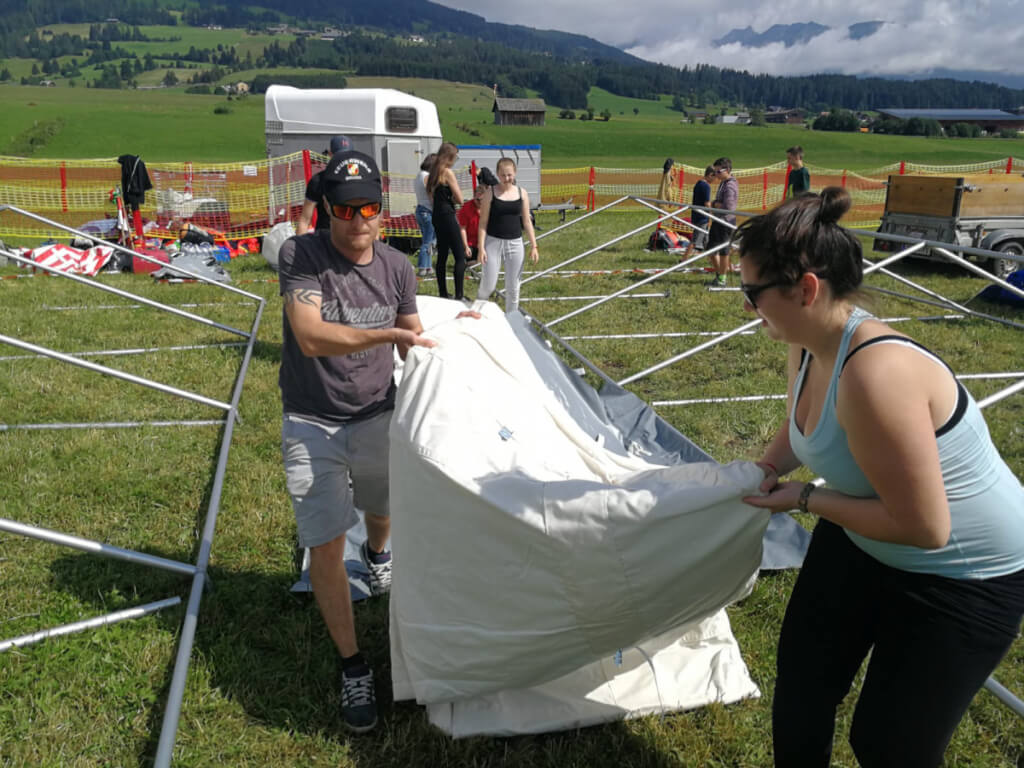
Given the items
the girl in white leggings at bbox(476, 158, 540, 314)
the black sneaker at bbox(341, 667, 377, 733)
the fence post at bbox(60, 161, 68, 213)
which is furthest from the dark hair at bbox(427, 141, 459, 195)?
the fence post at bbox(60, 161, 68, 213)

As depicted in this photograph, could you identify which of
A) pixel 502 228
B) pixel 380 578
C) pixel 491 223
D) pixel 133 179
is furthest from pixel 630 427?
pixel 133 179

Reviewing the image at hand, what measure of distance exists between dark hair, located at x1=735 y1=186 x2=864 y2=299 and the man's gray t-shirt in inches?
59.4

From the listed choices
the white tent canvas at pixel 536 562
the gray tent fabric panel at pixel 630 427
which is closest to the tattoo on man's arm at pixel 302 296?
the white tent canvas at pixel 536 562

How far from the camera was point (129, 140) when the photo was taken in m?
45.9

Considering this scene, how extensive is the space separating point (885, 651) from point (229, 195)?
19432 millimetres

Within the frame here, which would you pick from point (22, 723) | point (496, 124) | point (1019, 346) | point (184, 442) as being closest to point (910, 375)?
point (22, 723)

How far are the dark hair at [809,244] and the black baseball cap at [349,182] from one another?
1.45 m

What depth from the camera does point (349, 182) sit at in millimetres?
2582

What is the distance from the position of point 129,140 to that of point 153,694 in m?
51.1

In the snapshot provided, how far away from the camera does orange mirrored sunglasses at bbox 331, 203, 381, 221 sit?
260cm

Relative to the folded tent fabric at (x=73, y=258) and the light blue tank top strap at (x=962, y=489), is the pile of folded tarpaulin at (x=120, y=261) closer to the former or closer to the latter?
the folded tent fabric at (x=73, y=258)

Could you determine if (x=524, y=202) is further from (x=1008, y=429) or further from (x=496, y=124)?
(x=496, y=124)

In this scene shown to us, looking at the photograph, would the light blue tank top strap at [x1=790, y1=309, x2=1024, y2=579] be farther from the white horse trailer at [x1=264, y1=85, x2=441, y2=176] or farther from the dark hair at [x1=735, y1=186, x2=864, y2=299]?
the white horse trailer at [x1=264, y1=85, x2=441, y2=176]

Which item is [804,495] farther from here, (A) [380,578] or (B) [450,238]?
(B) [450,238]
